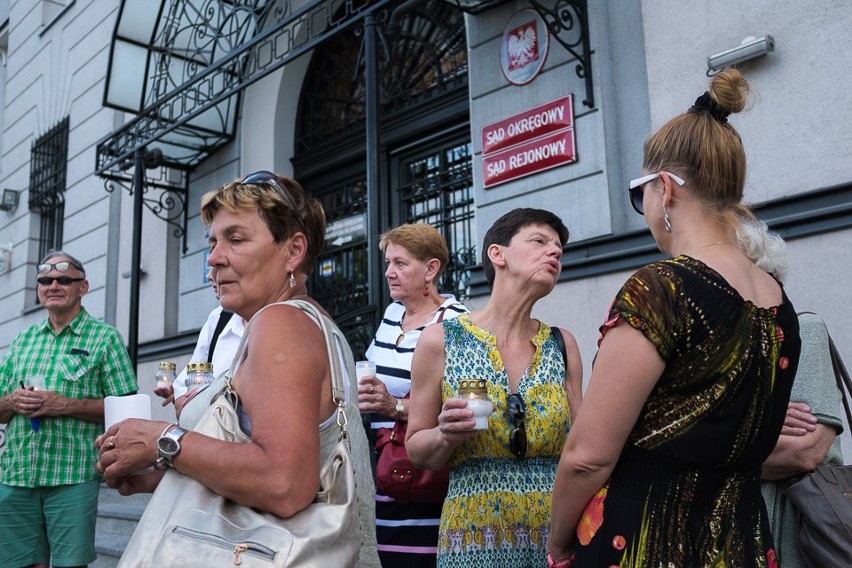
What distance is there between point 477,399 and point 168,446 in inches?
36.4

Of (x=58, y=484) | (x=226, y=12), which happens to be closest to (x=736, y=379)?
(x=58, y=484)

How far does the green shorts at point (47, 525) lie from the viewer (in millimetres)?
4398

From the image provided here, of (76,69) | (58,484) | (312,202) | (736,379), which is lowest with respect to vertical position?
(58,484)

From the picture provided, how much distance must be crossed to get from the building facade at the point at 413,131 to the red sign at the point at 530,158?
0.01 metres

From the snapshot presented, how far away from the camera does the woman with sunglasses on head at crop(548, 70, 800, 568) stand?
167 centimetres

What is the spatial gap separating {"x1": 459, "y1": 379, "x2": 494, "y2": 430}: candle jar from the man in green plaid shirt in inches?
118

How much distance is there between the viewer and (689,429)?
168 centimetres

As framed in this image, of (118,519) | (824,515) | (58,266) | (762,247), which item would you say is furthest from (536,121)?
(118,519)

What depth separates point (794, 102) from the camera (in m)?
4.35

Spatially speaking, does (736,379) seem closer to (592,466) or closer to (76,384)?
(592,466)

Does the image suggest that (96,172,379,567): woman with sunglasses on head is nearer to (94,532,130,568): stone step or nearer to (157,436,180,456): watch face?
(157,436,180,456): watch face

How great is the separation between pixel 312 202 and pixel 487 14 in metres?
4.36

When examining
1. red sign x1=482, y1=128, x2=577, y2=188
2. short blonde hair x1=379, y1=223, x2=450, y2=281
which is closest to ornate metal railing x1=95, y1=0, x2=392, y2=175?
red sign x1=482, y1=128, x2=577, y2=188

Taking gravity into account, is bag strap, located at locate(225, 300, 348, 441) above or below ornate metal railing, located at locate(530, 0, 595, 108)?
below
